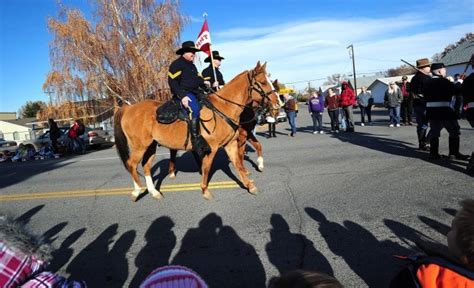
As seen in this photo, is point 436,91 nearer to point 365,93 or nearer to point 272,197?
point 272,197

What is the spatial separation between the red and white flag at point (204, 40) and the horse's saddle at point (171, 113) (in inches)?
85.8

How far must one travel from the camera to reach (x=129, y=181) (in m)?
8.76

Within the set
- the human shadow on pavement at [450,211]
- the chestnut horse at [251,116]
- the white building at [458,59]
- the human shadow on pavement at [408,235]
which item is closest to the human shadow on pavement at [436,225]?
the human shadow on pavement at [408,235]

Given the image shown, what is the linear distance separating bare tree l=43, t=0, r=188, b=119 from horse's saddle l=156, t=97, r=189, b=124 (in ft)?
63.6

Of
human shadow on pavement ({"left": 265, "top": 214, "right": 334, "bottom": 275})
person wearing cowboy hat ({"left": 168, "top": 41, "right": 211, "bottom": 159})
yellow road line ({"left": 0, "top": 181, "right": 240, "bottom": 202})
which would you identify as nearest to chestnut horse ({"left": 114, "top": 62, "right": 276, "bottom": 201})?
person wearing cowboy hat ({"left": 168, "top": 41, "right": 211, "bottom": 159})

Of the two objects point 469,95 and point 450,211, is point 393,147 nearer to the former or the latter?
point 469,95

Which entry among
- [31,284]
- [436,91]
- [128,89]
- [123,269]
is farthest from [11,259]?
[128,89]

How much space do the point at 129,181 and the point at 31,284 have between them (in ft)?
22.8

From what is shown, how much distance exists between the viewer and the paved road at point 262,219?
3.80 metres

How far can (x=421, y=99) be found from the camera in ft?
29.8

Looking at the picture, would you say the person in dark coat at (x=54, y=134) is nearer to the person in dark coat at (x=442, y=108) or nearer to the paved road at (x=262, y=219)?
the paved road at (x=262, y=219)

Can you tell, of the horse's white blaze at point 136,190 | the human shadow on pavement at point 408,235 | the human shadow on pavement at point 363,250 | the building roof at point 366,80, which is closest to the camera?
the human shadow on pavement at point 363,250

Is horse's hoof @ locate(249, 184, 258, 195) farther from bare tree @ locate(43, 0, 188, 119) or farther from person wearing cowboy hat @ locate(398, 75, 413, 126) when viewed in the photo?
bare tree @ locate(43, 0, 188, 119)

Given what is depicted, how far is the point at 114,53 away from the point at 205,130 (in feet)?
70.1
